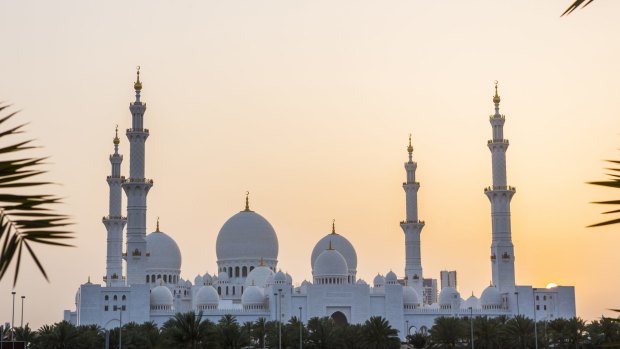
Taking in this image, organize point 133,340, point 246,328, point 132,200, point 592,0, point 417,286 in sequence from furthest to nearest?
point 417,286, point 132,200, point 246,328, point 133,340, point 592,0

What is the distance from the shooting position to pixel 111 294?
9125cm

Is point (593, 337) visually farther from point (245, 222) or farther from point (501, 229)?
point (245, 222)

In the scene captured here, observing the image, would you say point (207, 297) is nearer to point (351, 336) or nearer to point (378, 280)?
point (378, 280)

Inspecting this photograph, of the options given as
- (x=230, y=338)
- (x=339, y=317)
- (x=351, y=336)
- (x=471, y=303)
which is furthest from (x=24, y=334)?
(x=471, y=303)

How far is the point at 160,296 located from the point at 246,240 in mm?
15257

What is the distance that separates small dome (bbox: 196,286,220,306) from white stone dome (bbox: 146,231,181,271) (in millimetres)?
12670

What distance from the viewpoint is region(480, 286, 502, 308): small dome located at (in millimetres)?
95312

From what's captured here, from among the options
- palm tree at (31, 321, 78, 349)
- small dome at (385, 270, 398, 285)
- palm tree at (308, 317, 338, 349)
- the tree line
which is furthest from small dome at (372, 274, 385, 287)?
palm tree at (31, 321, 78, 349)

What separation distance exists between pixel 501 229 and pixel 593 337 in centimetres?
2845

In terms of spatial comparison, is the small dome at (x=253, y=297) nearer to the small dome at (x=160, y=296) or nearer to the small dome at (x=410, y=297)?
the small dome at (x=160, y=296)

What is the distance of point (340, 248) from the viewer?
109750 mm

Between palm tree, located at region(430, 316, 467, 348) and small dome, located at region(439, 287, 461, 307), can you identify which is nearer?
palm tree, located at region(430, 316, 467, 348)

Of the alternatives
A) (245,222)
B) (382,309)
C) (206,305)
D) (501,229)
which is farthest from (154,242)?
(501,229)

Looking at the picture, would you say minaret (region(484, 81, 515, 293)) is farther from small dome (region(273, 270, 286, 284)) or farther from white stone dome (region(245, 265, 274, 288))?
white stone dome (region(245, 265, 274, 288))
